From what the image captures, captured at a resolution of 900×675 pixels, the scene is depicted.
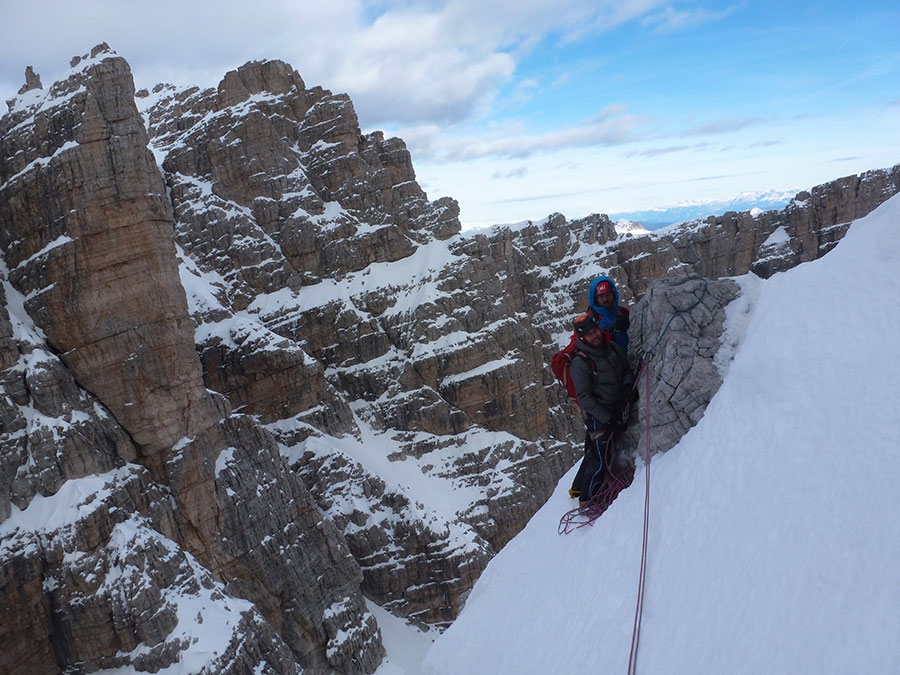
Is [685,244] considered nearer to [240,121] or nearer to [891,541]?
[240,121]

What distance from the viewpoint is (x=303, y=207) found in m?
64.7

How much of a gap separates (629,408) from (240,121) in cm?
6149

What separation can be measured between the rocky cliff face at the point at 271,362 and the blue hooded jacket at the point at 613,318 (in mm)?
414

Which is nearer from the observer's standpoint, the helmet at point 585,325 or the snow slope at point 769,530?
the snow slope at point 769,530

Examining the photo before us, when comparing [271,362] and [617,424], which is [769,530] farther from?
[271,362]

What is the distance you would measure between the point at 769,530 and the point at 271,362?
4919cm

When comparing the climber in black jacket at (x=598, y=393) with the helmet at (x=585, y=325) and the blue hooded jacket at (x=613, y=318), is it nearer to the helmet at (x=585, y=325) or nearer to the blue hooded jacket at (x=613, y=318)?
the helmet at (x=585, y=325)

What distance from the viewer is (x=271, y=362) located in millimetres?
52875

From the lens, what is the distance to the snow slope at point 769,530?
5.81m

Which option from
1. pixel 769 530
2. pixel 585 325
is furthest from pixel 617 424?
pixel 769 530

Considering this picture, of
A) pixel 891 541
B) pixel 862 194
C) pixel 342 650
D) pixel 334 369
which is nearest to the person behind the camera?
pixel 891 541

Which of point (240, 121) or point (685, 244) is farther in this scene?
point (685, 244)

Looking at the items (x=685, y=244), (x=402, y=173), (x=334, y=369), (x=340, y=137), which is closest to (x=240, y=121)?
(x=340, y=137)

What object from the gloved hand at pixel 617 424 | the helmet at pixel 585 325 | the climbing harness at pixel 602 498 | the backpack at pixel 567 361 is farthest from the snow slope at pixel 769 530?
the helmet at pixel 585 325
